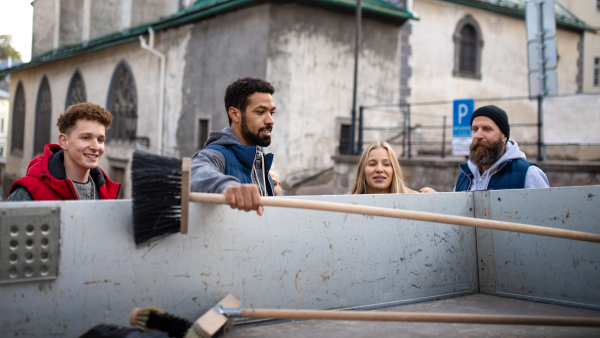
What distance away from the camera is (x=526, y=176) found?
356cm

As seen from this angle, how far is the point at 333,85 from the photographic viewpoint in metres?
13.1

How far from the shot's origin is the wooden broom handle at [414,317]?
196cm

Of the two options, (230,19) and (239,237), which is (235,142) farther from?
(230,19)

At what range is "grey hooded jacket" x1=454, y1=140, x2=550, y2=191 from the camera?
352cm

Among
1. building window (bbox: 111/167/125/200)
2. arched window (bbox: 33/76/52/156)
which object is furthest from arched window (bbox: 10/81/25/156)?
building window (bbox: 111/167/125/200)

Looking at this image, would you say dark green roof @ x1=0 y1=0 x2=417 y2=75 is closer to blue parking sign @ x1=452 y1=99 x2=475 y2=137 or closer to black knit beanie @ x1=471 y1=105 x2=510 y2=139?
blue parking sign @ x1=452 y1=99 x2=475 y2=137

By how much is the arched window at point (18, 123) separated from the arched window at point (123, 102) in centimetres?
1119

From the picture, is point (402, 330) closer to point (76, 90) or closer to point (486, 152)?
point (486, 152)

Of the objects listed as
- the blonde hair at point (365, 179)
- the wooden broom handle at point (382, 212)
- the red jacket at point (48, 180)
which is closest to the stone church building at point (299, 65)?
the blonde hair at point (365, 179)

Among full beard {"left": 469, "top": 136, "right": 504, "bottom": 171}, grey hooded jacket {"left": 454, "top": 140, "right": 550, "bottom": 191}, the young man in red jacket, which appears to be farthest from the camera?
full beard {"left": 469, "top": 136, "right": 504, "bottom": 171}

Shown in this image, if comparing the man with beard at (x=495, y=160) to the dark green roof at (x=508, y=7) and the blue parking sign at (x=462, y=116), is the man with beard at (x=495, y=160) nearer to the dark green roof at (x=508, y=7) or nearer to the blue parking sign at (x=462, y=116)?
the blue parking sign at (x=462, y=116)

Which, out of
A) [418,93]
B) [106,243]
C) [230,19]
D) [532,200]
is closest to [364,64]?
[418,93]

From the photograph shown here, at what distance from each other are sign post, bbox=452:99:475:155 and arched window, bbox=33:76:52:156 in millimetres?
20836

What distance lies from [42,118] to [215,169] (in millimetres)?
25438
